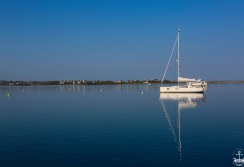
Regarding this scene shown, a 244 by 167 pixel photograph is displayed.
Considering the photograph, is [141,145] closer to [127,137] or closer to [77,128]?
[127,137]

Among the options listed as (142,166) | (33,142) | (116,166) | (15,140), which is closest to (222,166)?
(142,166)

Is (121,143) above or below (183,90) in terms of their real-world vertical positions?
below

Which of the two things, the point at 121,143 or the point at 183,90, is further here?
the point at 183,90

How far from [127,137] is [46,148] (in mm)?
6716

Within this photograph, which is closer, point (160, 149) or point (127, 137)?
point (160, 149)

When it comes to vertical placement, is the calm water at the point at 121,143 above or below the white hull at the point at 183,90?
below

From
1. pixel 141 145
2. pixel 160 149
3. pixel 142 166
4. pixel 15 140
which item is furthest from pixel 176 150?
pixel 15 140

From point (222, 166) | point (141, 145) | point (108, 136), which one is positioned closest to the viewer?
point (222, 166)

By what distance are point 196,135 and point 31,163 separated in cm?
1409

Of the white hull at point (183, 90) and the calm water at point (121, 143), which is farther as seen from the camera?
the white hull at point (183, 90)

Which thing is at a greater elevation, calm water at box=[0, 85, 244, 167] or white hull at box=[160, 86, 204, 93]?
white hull at box=[160, 86, 204, 93]

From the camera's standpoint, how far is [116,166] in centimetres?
1866

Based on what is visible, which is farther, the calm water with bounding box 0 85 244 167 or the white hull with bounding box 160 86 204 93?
the white hull with bounding box 160 86 204 93

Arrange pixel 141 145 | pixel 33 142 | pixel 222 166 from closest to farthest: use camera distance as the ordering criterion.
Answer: pixel 222 166 < pixel 141 145 < pixel 33 142
